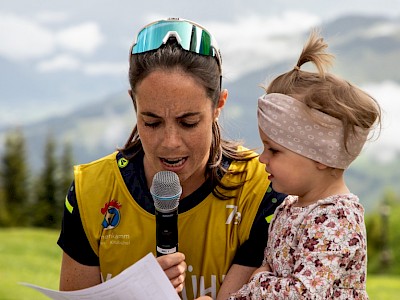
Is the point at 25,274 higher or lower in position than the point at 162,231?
lower

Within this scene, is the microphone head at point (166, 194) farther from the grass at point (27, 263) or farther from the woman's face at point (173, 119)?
the grass at point (27, 263)

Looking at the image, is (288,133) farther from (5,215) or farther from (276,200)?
(5,215)

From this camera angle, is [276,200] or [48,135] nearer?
[276,200]

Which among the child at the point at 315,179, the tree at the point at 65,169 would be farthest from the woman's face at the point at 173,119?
the tree at the point at 65,169

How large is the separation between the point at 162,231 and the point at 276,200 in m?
0.82

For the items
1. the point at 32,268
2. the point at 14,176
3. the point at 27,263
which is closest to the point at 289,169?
Result: the point at 32,268

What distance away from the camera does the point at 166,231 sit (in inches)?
106

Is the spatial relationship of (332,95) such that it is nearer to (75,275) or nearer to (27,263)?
(75,275)

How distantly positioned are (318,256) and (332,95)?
635 mm

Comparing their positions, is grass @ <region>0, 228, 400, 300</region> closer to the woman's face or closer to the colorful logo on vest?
the colorful logo on vest

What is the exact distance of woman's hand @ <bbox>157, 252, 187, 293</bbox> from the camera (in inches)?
108

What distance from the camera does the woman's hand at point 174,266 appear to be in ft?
9.01

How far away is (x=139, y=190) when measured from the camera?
3428mm

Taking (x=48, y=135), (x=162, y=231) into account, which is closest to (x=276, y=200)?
(x=162, y=231)
